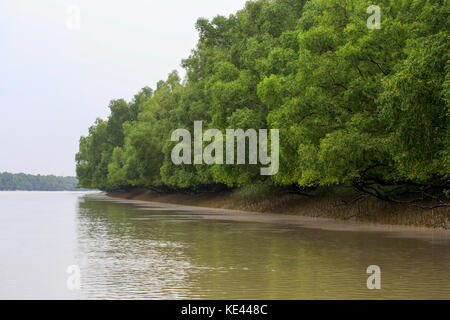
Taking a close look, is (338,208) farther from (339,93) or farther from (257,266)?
(257,266)

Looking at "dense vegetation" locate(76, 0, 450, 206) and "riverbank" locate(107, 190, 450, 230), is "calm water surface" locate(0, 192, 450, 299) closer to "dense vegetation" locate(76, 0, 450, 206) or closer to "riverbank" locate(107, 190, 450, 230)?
Result: "dense vegetation" locate(76, 0, 450, 206)

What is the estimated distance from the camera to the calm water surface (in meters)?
13.6

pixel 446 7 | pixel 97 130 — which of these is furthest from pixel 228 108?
pixel 97 130

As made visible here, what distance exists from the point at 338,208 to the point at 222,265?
1124 inches

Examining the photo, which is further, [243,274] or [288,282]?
[243,274]

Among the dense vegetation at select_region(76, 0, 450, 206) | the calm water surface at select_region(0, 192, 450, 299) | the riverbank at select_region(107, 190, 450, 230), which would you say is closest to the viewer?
the calm water surface at select_region(0, 192, 450, 299)

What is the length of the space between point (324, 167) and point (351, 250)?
15.2 meters

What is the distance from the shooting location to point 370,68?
3938 centimetres

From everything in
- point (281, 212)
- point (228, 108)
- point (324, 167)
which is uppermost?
point (228, 108)

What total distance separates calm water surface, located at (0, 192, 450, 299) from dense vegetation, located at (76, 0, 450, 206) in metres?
5.93

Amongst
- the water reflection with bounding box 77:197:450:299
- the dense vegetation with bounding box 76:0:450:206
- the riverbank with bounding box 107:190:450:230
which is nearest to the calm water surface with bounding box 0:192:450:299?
the water reflection with bounding box 77:197:450:299

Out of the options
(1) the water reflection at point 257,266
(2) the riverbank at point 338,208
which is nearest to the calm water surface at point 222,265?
(1) the water reflection at point 257,266
